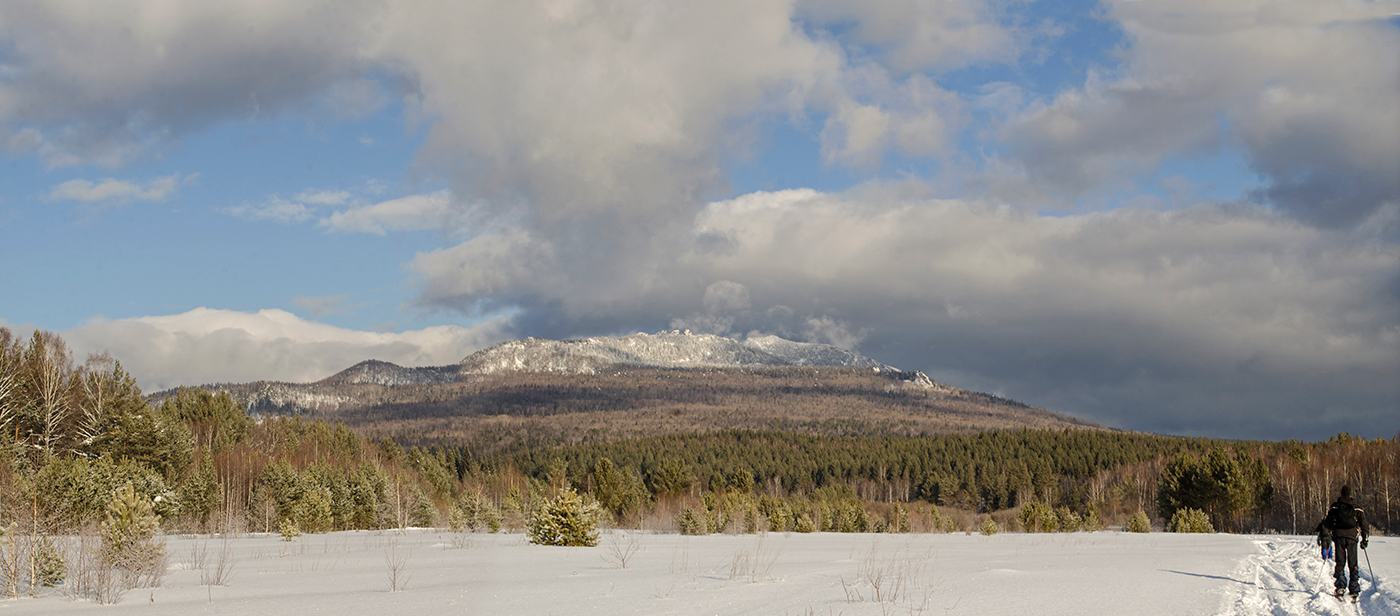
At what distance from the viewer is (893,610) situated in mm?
11375

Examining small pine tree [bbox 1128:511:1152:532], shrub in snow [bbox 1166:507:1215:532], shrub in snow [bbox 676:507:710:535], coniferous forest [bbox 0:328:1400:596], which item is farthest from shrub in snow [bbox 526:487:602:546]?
shrub in snow [bbox 1166:507:1215:532]

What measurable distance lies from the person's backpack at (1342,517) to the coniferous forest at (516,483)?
19669mm

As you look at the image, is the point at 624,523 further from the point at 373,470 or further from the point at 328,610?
the point at 328,610

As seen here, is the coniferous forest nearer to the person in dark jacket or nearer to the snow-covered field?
the snow-covered field

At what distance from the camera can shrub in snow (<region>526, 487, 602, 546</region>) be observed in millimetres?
27891

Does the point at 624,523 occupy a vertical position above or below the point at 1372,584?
below

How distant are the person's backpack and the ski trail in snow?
1162 millimetres

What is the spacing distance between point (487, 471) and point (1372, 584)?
130 m

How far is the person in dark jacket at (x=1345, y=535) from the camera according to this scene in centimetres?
1502

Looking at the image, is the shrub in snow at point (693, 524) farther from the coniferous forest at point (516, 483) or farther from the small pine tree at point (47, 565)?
the small pine tree at point (47, 565)

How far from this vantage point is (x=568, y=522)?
92.2 ft

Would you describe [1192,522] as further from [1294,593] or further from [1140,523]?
[1294,593]

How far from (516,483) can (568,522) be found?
74.4 meters

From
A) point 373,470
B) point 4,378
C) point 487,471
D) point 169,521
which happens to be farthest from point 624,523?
point 487,471
